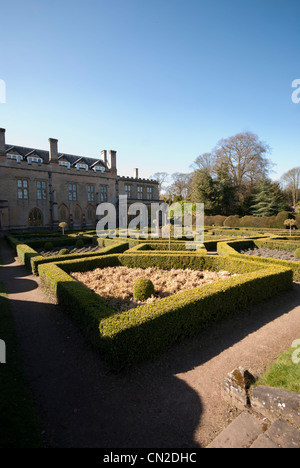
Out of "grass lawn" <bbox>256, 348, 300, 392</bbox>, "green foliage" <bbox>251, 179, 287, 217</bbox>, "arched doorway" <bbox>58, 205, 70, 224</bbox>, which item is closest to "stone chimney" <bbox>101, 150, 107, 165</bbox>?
"arched doorway" <bbox>58, 205, 70, 224</bbox>

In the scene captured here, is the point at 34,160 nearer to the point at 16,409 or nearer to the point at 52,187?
the point at 52,187

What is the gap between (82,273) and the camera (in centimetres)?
1105

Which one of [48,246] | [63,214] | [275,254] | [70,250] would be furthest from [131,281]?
[63,214]

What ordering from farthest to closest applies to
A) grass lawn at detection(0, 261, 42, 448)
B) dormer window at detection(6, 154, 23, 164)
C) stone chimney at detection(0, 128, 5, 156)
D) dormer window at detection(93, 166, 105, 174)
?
dormer window at detection(93, 166, 105, 174) < dormer window at detection(6, 154, 23, 164) < stone chimney at detection(0, 128, 5, 156) < grass lawn at detection(0, 261, 42, 448)

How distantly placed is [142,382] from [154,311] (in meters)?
1.45

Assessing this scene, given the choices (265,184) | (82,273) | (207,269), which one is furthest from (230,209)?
(82,273)

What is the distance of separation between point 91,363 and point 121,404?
1353 mm

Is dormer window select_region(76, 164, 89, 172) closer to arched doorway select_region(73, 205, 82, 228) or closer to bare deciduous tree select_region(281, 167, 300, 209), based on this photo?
arched doorway select_region(73, 205, 82, 228)

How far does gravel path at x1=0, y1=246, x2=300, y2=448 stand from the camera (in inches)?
137

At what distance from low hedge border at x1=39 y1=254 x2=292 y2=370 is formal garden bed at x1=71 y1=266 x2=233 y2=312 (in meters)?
1.15

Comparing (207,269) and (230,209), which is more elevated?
(230,209)

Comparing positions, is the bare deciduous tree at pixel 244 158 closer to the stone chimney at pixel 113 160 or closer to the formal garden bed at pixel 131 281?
the stone chimney at pixel 113 160

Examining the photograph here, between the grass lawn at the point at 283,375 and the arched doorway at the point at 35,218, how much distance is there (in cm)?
3410
